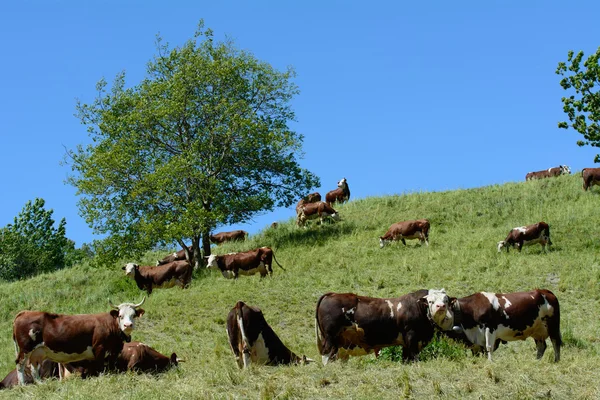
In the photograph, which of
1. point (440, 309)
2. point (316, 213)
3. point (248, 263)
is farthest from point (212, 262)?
point (440, 309)

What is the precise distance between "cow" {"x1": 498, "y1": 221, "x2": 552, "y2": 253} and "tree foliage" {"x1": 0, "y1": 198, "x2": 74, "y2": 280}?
43245 mm

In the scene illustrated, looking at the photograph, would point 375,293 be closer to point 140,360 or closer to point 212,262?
point 212,262

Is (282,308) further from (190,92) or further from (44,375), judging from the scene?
(190,92)

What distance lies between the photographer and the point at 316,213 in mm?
41562

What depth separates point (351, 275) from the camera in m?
29.9

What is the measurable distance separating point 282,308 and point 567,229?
602 inches

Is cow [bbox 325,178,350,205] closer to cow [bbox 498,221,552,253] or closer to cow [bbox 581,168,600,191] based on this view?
cow [bbox 581,168,600,191]

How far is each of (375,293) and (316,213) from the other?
14822 mm

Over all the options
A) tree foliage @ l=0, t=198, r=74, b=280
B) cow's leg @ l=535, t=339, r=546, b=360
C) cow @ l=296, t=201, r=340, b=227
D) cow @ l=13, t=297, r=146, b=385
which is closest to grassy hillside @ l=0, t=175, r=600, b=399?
cow's leg @ l=535, t=339, r=546, b=360

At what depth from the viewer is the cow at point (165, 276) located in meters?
32.7

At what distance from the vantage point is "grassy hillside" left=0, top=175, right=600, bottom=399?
45.5ft

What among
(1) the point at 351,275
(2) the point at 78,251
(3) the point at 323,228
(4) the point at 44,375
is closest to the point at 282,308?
(1) the point at 351,275

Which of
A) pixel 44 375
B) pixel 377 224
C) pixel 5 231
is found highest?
pixel 5 231

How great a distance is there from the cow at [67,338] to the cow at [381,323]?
13.7ft
